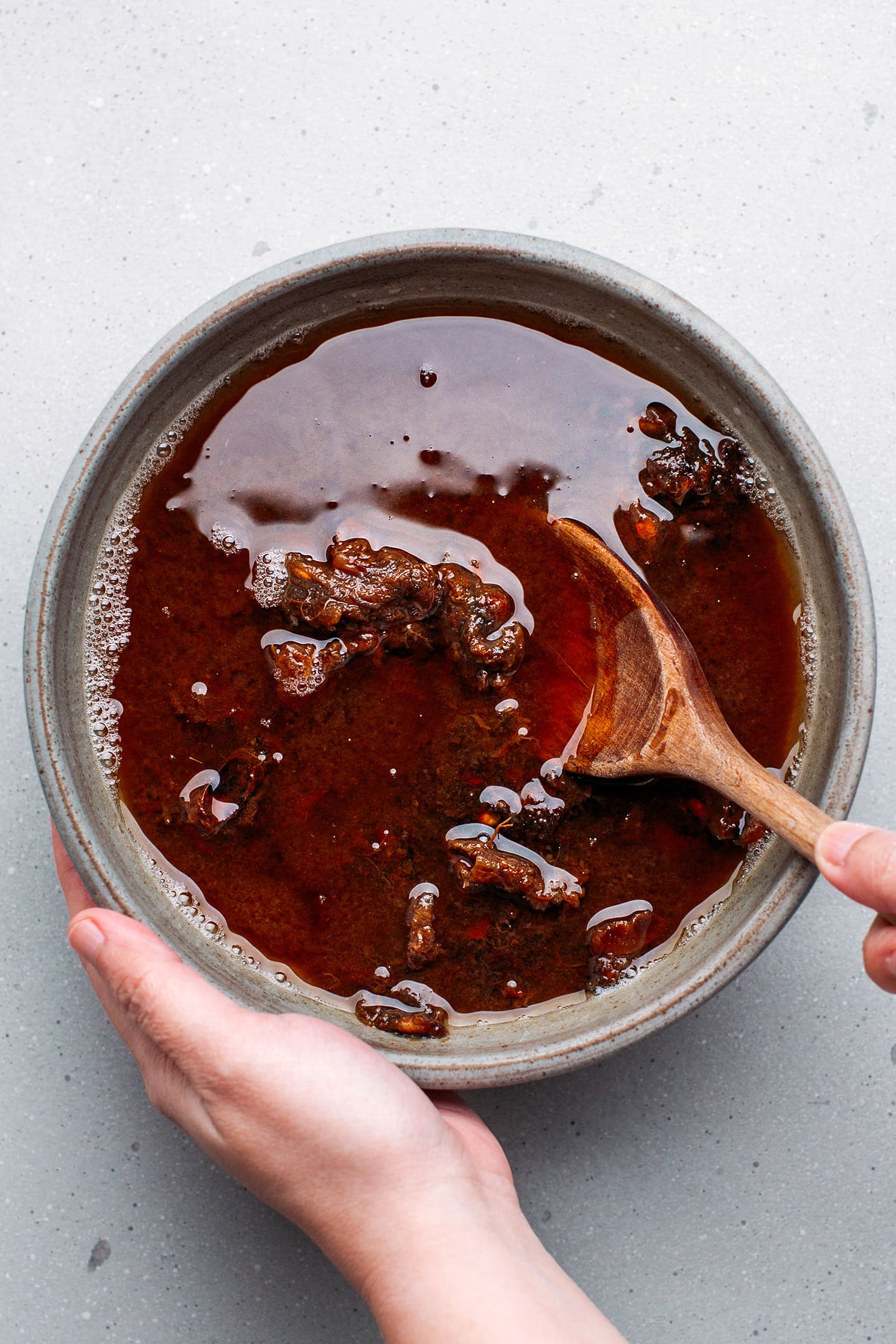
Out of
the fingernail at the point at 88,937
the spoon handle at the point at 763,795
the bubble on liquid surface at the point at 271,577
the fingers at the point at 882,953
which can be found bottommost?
the fingernail at the point at 88,937

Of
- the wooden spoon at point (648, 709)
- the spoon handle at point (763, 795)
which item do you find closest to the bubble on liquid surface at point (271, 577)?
the wooden spoon at point (648, 709)

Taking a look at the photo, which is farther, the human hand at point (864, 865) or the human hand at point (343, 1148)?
the human hand at point (343, 1148)

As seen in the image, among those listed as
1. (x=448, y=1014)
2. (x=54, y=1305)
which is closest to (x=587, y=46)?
(x=448, y=1014)

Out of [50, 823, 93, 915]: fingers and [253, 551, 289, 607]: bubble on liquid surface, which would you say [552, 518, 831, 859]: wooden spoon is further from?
[50, 823, 93, 915]: fingers

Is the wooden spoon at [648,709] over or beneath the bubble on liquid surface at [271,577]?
over

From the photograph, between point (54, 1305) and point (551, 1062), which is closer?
point (551, 1062)

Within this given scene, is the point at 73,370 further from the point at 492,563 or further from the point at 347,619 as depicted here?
the point at 492,563

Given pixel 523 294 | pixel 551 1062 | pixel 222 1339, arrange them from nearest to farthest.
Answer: pixel 551 1062 < pixel 523 294 < pixel 222 1339

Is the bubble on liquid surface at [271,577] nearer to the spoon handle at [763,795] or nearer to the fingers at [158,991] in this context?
the fingers at [158,991]
